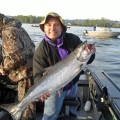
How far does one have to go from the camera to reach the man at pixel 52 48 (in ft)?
14.2

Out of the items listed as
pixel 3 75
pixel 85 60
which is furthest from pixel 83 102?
pixel 85 60

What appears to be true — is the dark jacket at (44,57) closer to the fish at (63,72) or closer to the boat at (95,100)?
the fish at (63,72)

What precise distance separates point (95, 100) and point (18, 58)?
1.52 meters

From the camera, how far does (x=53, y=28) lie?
4.31 meters

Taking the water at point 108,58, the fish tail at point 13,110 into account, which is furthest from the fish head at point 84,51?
the fish tail at point 13,110

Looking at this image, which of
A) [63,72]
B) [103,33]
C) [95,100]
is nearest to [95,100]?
[95,100]

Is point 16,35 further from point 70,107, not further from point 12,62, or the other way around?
point 70,107

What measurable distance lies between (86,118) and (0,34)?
6.69 feet

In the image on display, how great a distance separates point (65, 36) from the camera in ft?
15.0

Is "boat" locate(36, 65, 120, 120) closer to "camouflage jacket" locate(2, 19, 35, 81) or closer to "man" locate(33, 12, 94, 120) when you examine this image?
"man" locate(33, 12, 94, 120)

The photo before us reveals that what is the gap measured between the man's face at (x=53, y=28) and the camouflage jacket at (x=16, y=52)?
784 millimetres

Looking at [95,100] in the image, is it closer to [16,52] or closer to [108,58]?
[16,52]

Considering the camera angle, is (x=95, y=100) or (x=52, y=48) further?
(x=95, y=100)

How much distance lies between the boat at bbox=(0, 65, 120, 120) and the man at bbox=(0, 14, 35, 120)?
1.87ft
